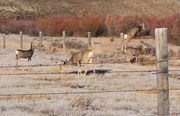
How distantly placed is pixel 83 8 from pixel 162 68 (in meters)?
Answer: 107

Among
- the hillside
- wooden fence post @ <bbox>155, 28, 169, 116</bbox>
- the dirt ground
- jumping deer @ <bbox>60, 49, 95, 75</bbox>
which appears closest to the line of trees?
the dirt ground

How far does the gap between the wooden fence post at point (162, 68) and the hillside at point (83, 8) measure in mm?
89524

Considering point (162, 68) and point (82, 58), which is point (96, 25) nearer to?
point (82, 58)

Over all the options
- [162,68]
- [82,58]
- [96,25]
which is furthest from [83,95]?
[96,25]

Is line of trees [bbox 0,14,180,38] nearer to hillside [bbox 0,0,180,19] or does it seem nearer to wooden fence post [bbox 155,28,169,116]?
hillside [bbox 0,0,180,19]

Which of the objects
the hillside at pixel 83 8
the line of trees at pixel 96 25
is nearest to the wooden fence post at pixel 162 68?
the line of trees at pixel 96 25

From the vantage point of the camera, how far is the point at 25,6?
10762cm

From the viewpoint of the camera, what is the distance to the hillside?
103 metres

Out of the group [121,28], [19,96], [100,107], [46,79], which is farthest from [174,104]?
[121,28]

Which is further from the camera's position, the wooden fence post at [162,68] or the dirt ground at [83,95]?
the dirt ground at [83,95]

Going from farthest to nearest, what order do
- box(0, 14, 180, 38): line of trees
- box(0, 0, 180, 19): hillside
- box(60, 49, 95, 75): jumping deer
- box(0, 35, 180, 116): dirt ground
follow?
box(0, 0, 180, 19): hillside < box(0, 14, 180, 38): line of trees < box(60, 49, 95, 75): jumping deer < box(0, 35, 180, 116): dirt ground

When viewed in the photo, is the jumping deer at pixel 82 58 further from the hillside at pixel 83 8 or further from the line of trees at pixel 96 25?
the hillside at pixel 83 8

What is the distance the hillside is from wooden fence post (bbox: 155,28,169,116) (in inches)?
3525

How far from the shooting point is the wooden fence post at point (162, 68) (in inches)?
298
